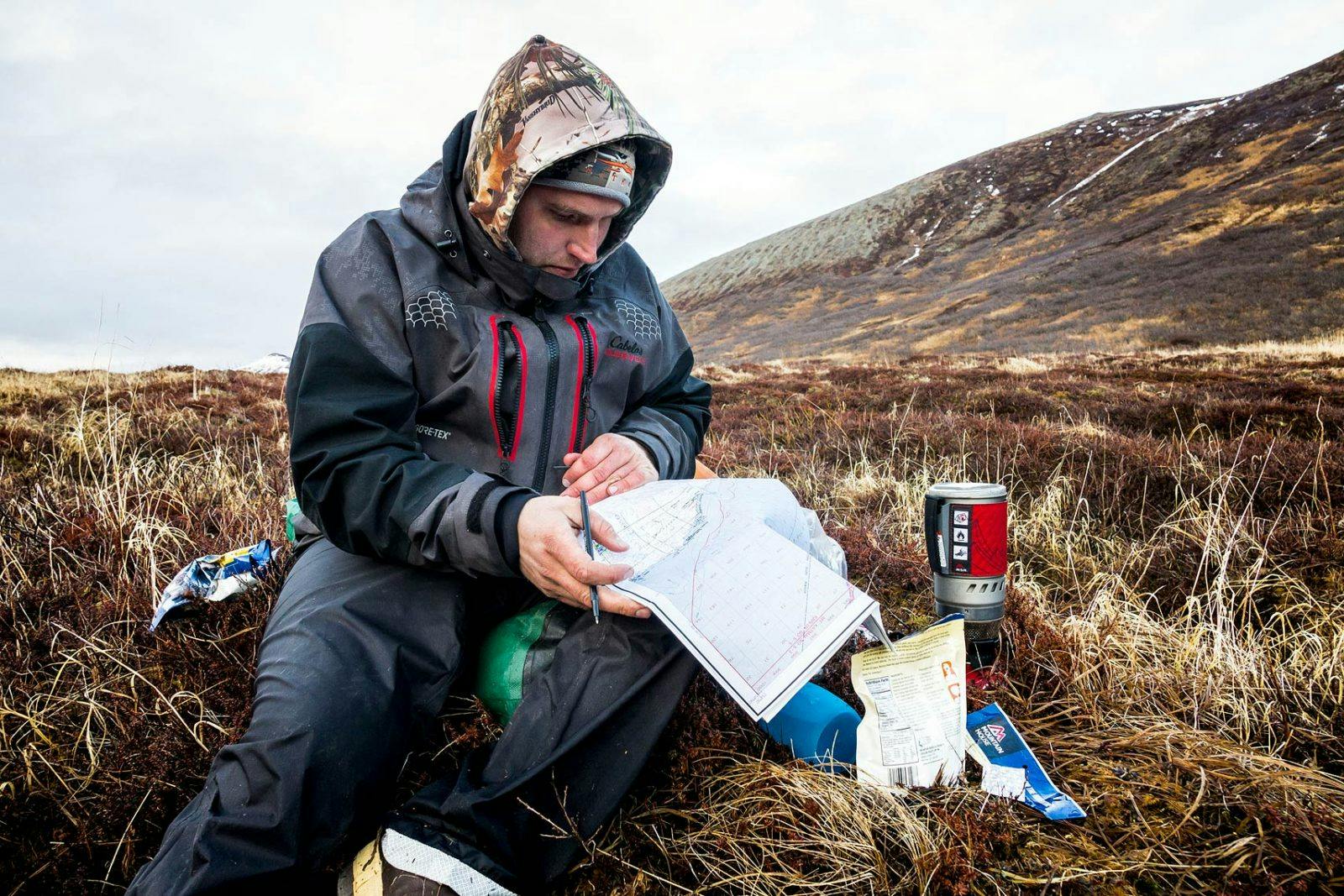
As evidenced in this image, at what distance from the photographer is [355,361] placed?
177cm

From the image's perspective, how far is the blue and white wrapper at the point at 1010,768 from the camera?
5.08 ft

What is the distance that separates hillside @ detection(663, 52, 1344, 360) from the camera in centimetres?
2384

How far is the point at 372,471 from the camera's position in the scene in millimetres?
1669

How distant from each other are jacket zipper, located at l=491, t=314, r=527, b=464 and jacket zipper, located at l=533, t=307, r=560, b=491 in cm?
8

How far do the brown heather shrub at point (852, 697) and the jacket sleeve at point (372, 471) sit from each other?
59 centimetres

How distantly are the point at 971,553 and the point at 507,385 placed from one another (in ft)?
4.84

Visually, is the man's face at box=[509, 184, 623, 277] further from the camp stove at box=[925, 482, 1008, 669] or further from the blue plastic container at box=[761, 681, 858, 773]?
the blue plastic container at box=[761, 681, 858, 773]

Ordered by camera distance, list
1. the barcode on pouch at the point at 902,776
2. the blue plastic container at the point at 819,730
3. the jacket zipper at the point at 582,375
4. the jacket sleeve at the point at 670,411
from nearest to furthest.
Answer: the barcode on pouch at the point at 902,776, the blue plastic container at the point at 819,730, the jacket zipper at the point at 582,375, the jacket sleeve at the point at 670,411

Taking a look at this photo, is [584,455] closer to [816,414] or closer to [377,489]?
[377,489]

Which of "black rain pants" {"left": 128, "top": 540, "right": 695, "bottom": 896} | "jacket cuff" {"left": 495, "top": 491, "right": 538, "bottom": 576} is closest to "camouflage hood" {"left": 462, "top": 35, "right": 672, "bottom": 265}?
"jacket cuff" {"left": 495, "top": 491, "right": 538, "bottom": 576}

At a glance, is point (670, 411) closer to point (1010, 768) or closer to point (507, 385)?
point (507, 385)

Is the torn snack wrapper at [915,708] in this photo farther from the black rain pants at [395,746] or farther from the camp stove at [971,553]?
the black rain pants at [395,746]

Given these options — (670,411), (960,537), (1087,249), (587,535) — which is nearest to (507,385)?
(587,535)

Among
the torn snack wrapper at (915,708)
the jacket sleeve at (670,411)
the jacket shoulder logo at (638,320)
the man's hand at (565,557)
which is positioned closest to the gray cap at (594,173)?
the jacket shoulder logo at (638,320)
